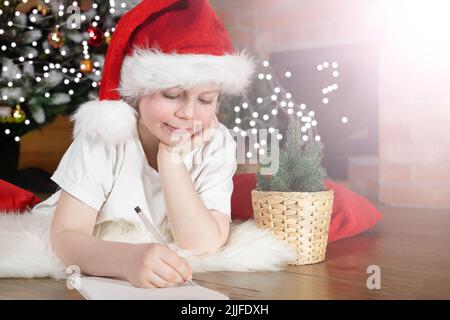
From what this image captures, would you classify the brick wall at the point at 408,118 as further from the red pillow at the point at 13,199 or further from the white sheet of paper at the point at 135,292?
the white sheet of paper at the point at 135,292

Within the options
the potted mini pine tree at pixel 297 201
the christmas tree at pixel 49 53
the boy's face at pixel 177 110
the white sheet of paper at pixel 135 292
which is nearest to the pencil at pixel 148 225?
the white sheet of paper at pixel 135 292

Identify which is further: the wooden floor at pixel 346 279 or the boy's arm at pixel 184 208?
the boy's arm at pixel 184 208

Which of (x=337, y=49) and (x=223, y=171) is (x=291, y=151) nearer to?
(x=223, y=171)

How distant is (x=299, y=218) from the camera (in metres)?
1.14

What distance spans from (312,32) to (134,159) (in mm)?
1956

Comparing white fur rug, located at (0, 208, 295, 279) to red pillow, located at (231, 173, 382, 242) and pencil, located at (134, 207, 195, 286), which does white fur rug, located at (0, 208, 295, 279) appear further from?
red pillow, located at (231, 173, 382, 242)

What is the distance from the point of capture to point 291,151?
3.91 ft

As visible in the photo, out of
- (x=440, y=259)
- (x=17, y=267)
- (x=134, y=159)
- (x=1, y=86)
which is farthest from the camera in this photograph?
(x=1, y=86)

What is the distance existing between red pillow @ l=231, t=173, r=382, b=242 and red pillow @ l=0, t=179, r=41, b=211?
0.62 meters

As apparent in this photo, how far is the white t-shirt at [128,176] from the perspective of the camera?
109 centimetres

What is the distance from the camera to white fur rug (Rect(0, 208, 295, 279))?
1.02 meters

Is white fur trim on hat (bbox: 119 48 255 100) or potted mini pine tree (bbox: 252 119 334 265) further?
potted mini pine tree (bbox: 252 119 334 265)

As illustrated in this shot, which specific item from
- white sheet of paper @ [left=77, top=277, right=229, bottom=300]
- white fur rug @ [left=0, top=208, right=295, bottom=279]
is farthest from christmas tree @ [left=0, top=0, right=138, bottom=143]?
white sheet of paper @ [left=77, top=277, right=229, bottom=300]

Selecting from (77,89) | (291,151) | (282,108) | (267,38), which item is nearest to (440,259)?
(291,151)
